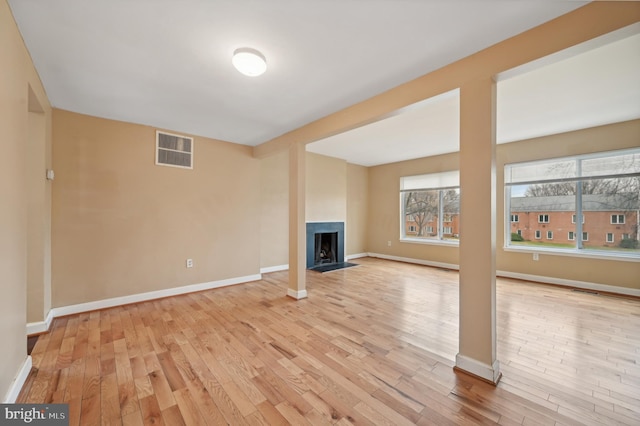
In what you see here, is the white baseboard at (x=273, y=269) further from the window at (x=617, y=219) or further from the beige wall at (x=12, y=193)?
the window at (x=617, y=219)

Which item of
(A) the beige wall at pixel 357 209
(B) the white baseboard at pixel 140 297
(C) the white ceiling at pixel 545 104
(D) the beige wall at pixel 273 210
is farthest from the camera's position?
(A) the beige wall at pixel 357 209

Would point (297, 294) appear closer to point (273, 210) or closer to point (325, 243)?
point (273, 210)

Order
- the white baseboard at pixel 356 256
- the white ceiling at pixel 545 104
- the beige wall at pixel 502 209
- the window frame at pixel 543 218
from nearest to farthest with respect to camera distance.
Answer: the white ceiling at pixel 545 104 → the beige wall at pixel 502 209 → the window frame at pixel 543 218 → the white baseboard at pixel 356 256

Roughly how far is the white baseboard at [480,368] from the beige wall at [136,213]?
366cm

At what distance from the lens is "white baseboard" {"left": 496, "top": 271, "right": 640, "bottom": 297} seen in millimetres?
3736

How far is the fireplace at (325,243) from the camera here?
5.78 m

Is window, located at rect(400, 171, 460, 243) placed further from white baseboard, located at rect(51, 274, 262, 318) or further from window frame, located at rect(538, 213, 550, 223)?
white baseboard, located at rect(51, 274, 262, 318)

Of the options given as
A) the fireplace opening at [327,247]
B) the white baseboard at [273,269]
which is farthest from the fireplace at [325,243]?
the white baseboard at [273,269]

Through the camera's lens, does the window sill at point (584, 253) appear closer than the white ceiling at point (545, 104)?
No

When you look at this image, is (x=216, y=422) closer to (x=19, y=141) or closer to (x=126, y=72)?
(x=19, y=141)

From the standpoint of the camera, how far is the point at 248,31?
5.72 ft

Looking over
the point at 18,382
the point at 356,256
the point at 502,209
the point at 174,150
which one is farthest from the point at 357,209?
the point at 18,382

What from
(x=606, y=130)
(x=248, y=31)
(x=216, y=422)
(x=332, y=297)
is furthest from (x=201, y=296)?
(x=606, y=130)

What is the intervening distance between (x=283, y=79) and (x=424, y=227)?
17.3 ft
